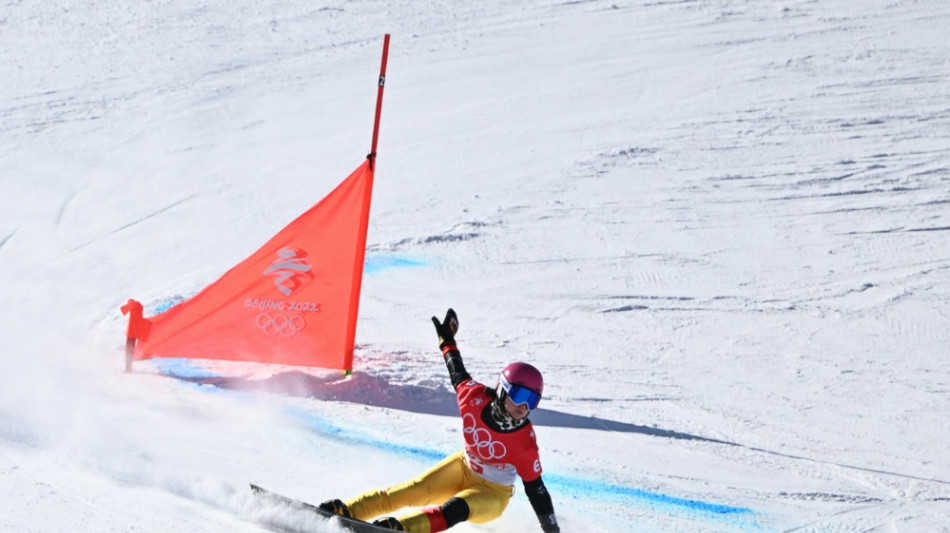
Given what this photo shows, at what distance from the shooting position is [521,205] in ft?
32.6

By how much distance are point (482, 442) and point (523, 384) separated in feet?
1.40

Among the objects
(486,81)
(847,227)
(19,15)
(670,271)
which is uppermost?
(19,15)

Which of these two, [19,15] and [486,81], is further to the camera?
[19,15]

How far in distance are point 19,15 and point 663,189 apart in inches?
328

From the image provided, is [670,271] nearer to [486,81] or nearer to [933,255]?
[933,255]

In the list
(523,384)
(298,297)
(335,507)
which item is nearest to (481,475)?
(523,384)

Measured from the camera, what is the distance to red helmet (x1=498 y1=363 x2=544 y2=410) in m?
5.15

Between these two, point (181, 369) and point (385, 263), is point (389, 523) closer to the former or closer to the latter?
point (181, 369)

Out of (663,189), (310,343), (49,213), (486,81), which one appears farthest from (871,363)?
(49,213)

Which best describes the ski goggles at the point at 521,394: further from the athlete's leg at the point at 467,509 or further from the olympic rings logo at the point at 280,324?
the olympic rings logo at the point at 280,324

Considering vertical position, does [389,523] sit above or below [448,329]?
below

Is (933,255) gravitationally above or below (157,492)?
above

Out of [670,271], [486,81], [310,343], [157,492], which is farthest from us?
[486,81]

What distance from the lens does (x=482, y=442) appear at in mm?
5383
